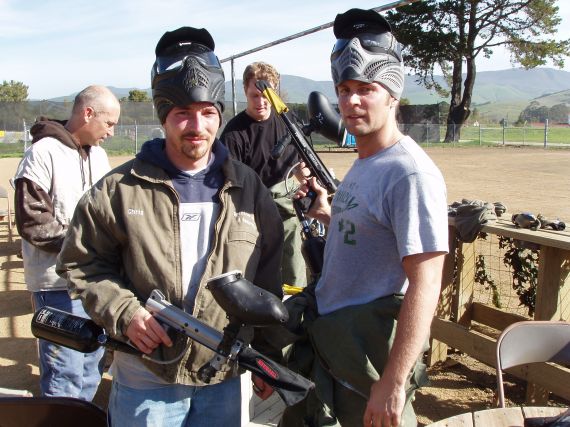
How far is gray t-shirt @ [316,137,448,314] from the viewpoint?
5.77 ft

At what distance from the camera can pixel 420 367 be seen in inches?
80.4

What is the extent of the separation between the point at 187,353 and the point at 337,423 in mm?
601

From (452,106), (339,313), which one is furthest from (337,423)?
(452,106)

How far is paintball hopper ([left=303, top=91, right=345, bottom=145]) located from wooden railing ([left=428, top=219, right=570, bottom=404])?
133cm

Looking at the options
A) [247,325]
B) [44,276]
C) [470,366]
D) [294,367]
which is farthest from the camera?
[470,366]

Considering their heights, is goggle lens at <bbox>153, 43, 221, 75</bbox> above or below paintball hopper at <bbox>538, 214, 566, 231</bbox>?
above

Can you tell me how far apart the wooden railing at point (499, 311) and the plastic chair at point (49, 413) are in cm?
274

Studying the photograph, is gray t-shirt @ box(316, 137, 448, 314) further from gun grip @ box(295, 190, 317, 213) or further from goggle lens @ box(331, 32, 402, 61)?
gun grip @ box(295, 190, 317, 213)

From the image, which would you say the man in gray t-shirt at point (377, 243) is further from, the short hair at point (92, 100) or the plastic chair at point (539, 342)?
the short hair at point (92, 100)

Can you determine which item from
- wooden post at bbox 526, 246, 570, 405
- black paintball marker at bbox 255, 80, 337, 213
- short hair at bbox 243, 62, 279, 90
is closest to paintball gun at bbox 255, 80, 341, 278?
black paintball marker at bbox 255, 80, 337, 213

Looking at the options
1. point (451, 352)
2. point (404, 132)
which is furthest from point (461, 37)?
point (451, 352)

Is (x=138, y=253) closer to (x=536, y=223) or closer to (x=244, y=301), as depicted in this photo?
(x=244, y=301)

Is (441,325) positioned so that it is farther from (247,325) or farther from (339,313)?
(247,325)

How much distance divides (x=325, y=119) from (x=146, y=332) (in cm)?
194
